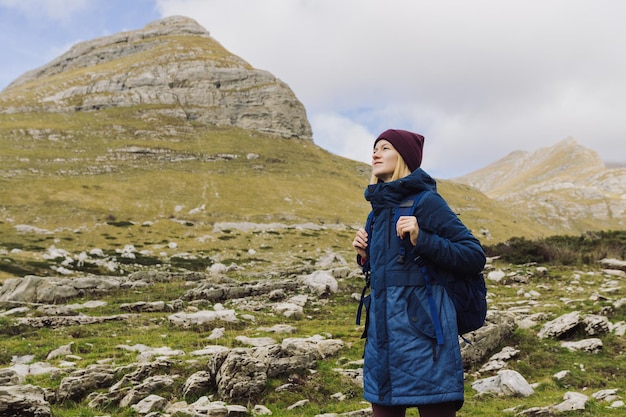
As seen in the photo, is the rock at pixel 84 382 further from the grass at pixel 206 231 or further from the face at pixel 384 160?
the face at pixel 384 160

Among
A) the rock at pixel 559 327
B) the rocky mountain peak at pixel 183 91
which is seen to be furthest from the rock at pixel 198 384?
the rocky mountain peak at pixel 183 91

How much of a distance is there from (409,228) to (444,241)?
31cm

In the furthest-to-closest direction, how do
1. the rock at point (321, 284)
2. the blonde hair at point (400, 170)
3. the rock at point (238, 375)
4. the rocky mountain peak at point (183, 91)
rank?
1. the rocky mountain peak at point (183, 91)
2. the rock at point (321, 284)
3. the rock at point (238, 375)
4. the blonde hair at point (400, 170)

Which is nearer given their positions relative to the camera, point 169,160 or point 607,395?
point 607,395

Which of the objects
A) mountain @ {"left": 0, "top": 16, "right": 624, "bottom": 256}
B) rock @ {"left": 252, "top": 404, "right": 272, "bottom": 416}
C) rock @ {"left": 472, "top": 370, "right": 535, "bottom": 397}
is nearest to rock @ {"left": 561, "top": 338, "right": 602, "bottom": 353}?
rock @ {"left": 472, "top": 370, "right": 535, "bottom": 397}

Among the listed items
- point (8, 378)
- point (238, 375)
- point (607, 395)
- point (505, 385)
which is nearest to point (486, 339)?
point (505, 385)

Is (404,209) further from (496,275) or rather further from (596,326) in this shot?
(496,275)

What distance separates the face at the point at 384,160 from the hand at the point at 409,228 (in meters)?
0.63

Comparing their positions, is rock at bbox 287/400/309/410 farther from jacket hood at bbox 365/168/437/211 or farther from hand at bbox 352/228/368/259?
jacket hood at bbox 365/168/437/211

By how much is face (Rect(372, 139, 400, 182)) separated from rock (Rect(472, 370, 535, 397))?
25.1ft

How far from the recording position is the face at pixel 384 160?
386 cm

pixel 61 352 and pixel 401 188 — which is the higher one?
pixel 401 188

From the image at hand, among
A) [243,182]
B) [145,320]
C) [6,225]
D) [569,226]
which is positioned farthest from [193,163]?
[569,226]

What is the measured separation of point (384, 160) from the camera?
3.89m
